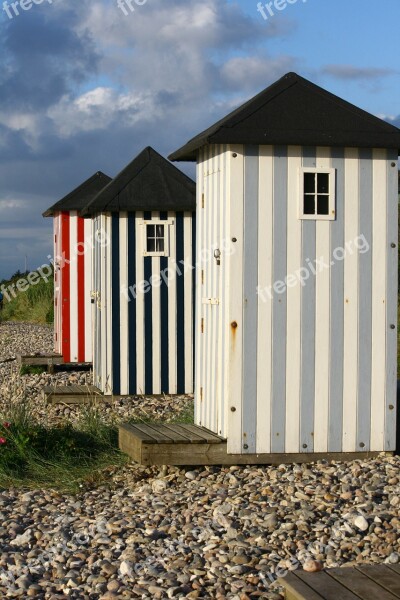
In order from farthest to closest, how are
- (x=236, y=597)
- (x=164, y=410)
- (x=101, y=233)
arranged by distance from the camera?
1. (x=101, y=233)
2. (x=164, y=410)
3. (x=236, y=597)

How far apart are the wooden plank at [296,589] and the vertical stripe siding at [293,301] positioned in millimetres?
2936

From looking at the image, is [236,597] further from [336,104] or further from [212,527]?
[336,104]

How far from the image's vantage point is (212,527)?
250 inches

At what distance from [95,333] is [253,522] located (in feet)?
24.6

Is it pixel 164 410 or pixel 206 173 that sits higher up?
pixel 206 173

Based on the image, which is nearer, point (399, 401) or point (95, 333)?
point (399, 401)

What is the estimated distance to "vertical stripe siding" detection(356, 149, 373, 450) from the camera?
26.2 feet

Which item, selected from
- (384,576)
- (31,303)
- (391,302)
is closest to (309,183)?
(391,302)

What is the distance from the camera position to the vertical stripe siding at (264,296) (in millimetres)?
7801

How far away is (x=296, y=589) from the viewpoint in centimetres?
474

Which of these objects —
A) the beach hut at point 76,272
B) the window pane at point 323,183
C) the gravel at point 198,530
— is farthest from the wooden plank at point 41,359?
the window pane at point 323,183

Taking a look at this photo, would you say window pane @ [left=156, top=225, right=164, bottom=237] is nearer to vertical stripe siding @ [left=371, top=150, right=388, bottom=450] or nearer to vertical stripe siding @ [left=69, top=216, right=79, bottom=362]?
vertical stripe siding @ [left=69, top=216, right=79, bottom=362]

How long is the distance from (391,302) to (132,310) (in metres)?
5.09

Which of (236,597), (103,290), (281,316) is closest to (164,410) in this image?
(103,290)
